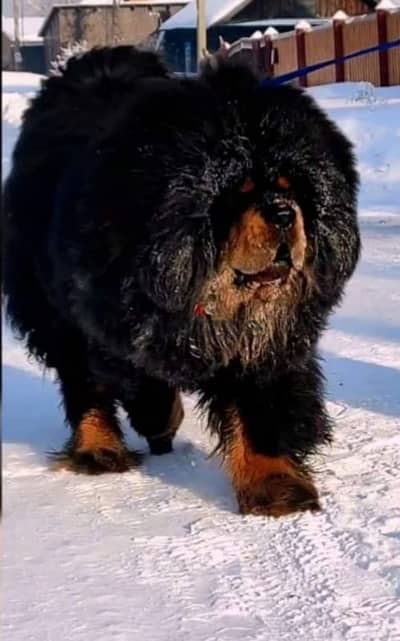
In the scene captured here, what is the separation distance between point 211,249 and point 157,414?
1.06 metres

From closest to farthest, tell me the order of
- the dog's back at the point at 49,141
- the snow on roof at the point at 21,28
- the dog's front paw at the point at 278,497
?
the snow on roof at the point at 21,28, the dog's front paw at the point at 278,497, the dog's back at the point at 49,141

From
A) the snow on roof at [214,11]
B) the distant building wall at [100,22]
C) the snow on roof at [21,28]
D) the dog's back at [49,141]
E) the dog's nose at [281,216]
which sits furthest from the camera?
the snow on roof at [214,11]

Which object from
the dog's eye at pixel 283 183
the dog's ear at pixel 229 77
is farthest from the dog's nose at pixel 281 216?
the dog's ear at pixel 229 77

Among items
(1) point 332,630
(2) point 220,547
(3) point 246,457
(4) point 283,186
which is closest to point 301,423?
(3) point 246,457

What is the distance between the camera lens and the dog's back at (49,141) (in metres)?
3.62

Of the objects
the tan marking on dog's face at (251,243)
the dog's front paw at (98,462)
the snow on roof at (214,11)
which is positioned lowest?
the dog's front paw at (98,462)

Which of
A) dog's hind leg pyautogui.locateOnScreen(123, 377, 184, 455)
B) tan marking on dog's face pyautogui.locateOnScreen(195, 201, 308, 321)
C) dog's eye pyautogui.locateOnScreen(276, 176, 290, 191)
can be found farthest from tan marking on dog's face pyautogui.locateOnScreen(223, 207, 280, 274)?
dog's hind leg pyautogui.locateOnScreen(123, 377, 184, 455)

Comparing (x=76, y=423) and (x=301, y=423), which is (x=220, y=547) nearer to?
(x=301, y=423)

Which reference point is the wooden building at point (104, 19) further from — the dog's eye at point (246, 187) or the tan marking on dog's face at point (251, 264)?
the dog's eye at point (246, 187)

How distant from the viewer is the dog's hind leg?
370cm

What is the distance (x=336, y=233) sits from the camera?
3006 mm

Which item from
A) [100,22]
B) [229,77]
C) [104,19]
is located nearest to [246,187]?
[229,77]

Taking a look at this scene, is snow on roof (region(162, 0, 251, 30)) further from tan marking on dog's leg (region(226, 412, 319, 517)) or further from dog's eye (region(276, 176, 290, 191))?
dog's eye (region(276, 176, 290, 191))

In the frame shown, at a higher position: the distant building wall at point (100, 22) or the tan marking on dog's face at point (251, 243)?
the distant building wall at point (100, 22)
